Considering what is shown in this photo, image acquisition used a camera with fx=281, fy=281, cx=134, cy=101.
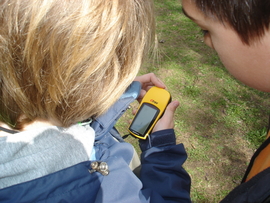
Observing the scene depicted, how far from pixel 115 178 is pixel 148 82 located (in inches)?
35.3

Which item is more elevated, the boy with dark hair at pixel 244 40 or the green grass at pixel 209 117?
the boy with dark hair at pixel 244 40

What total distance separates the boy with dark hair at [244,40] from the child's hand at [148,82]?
0.60m

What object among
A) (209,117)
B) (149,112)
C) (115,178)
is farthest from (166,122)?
(209,117)

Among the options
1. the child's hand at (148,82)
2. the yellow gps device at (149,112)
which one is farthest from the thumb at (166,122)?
the child's hand at (148,82)

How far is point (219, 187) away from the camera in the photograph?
226 cm

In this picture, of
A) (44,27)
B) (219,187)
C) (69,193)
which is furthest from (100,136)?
(219,187)

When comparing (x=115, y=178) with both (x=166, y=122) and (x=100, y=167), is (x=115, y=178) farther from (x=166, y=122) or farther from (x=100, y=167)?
(x=166, y=122)

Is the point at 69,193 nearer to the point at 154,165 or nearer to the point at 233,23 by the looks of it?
the point at 154,165

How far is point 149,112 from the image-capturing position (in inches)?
65.4

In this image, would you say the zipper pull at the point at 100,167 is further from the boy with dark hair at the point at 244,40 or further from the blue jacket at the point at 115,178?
the boy with dark hair at the point at 244,40

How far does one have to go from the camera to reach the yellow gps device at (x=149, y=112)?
5.22 feet

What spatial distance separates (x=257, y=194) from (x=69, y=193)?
2.02 feet

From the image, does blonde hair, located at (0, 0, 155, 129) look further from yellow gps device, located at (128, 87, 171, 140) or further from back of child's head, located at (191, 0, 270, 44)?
yellow gps device, located at (128, 87, 171, 140)

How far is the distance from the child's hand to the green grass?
930 millimetres
